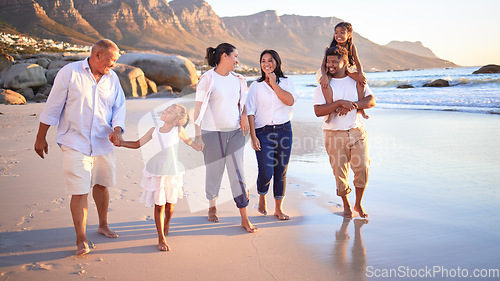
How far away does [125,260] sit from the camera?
3.05 metres

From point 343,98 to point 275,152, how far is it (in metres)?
0.91

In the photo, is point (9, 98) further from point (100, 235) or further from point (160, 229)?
point (160, 229)

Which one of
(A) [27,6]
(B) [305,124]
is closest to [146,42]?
(A) [27,6]

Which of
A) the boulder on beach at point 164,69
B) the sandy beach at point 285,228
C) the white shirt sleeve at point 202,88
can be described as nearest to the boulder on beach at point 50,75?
the boulder on beach at point 164,69

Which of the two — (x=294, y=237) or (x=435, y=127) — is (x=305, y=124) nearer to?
(x=435, y=127)

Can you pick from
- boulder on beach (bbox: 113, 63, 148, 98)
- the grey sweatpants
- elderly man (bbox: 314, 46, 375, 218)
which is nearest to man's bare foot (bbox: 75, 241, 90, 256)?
the grey sweatpants

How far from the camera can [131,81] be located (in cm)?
1873

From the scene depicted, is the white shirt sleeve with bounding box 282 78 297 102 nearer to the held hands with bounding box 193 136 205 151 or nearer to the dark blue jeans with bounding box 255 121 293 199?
the dark blue jeans with bounding box 255 121 293 199

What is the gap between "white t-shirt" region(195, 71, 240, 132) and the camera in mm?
3842

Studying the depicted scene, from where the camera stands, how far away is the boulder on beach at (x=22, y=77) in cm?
1811

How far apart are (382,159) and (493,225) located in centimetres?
292

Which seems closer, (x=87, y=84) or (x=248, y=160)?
(x=87, y=84)

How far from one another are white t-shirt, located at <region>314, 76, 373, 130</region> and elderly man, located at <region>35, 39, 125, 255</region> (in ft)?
6.74

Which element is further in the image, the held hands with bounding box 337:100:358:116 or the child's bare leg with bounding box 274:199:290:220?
the child's bare leg with bounding box 274:199:290:220
